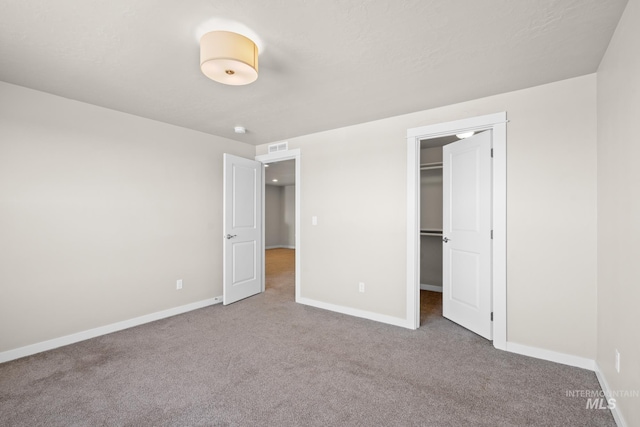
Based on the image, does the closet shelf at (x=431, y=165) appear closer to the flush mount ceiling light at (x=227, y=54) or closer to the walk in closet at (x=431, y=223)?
the walk in closet at (x=431, y=223)

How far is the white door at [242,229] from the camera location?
156 inches

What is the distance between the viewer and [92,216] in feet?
9.73

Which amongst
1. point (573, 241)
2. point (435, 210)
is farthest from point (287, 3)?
point (435, 210)

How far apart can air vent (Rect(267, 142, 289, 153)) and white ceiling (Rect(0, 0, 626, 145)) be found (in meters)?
1.30

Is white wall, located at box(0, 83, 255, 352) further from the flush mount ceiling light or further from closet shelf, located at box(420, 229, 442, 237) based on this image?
closet shelf, located at box(420, 229, 442, 237)

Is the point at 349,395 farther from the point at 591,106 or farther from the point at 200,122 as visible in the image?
the point at 200,122

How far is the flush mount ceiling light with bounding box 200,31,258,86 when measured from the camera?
167 cm

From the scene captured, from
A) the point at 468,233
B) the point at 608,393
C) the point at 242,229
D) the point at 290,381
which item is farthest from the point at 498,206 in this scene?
the point at 242,229

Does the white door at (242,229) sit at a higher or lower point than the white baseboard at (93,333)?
higher

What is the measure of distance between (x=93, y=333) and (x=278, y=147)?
318 centimetres

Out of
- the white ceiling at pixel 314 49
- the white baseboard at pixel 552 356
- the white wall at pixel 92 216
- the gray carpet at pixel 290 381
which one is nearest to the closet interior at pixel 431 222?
the gray carpet at pixel 290 381

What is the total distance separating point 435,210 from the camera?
484 cm

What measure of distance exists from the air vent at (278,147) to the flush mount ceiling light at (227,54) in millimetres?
2430

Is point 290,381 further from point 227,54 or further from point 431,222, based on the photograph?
point 431,222
